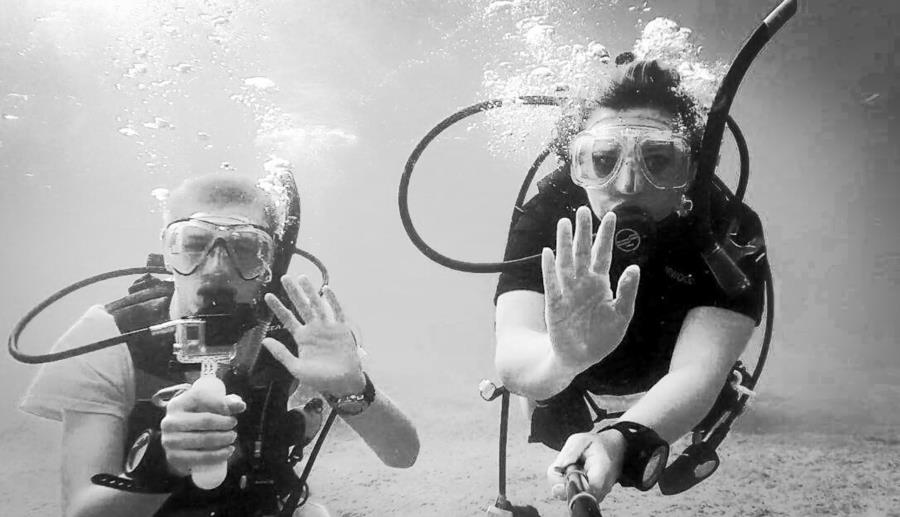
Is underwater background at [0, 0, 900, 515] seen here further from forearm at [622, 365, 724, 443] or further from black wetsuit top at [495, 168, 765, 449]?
forearm at [622, 365, 724, 443]

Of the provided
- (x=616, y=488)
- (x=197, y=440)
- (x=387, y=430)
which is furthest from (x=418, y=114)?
(x=197, y=440)

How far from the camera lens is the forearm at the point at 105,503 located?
2521 mm

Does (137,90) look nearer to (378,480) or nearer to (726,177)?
(378,480)

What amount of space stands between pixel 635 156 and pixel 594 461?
1.77 m

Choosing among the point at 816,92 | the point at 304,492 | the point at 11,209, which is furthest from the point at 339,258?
the point at 304,492

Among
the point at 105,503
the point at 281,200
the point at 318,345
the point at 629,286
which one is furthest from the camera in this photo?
the point at 281,200

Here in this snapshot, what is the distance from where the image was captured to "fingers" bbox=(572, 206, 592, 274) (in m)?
1.97

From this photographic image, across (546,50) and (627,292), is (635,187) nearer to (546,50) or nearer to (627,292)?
(627,292)

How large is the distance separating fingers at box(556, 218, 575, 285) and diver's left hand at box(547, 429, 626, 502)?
604mm

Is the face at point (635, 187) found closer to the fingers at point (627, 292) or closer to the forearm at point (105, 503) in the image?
the fingers at point (627, 292)

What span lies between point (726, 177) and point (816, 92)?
2405cm

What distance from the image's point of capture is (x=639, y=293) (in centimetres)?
281

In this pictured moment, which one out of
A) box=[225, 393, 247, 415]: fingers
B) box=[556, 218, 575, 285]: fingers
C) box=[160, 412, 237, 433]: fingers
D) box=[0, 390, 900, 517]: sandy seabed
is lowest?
box=[0, 390, 900, 517]: sandy seabed

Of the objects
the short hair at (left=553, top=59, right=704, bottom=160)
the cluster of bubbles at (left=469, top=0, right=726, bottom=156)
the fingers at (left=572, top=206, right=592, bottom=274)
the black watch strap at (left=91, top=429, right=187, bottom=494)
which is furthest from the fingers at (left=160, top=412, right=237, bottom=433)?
the cluster of bubbles at (left=469, top=0, right=726, bottom=156)
